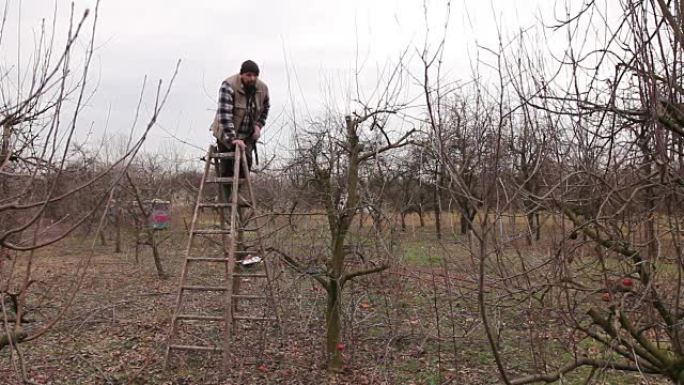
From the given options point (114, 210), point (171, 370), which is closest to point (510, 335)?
point (171, 370)

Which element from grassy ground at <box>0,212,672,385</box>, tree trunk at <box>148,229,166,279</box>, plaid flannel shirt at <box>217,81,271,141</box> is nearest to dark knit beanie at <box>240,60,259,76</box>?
plaid flannel shirt at <box>217,81,271,141</box>

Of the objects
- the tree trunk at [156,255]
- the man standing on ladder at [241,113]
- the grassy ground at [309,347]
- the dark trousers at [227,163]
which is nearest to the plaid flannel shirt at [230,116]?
the man standing on ladder at [241,113]

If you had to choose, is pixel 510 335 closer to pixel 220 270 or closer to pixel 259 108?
pixel 259 108

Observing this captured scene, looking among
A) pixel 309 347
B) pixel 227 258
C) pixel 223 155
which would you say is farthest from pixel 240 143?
pixel 309 347

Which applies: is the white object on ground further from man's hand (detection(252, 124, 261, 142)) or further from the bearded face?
the bearded face

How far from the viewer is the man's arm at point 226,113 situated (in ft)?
18.1

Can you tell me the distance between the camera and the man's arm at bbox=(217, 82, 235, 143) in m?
5.51

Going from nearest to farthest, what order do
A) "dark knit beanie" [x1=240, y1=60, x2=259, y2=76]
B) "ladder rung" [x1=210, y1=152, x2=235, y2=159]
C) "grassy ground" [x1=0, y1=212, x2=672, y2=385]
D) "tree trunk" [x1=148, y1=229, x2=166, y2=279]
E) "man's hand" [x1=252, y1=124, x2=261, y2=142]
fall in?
"grassy ground" [x1=0, y1=212, x2=672, y2=385] → "ladder rung" [x1=210, y1=152, x2=235, y2=159] → "dark knit beanie" [x1=240, y1=60, x2=259, y2=76] → "man's hand" [x1=252, y1=124, x2=261, y2=142] → "tree trunk" [x1=148, y1=229, x2=166, y2=279]

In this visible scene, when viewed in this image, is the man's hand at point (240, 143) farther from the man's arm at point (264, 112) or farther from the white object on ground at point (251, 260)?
the white object on ground at point (251, 260)

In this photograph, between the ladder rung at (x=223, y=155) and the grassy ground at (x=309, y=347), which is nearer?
the grassy ground at (x=309, y=347)

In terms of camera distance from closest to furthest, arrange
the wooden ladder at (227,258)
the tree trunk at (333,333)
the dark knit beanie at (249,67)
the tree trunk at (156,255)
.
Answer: the wooden ladder at (227,258) → the tree trunk at (333,333) → the dark knit beanie at (249,67) → the tree trunk at (156,255)

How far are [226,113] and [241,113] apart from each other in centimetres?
29

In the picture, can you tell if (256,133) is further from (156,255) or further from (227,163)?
(156,255)

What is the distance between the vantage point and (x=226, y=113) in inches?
218
